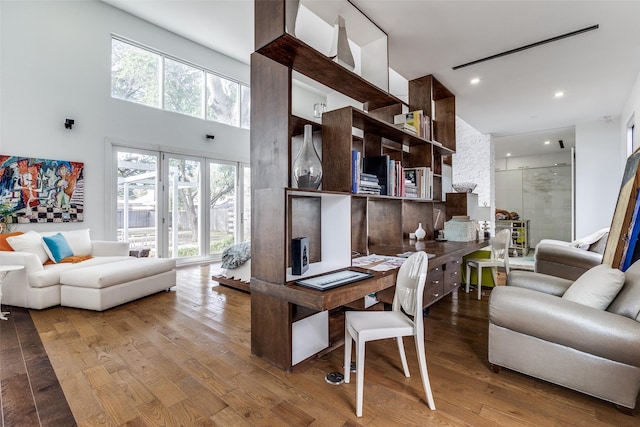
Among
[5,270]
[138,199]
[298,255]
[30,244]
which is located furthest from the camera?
[138,199]

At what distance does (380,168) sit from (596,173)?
5.75 metres

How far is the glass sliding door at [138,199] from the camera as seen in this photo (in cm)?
498

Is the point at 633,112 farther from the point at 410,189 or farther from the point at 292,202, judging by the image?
the point at 292,202

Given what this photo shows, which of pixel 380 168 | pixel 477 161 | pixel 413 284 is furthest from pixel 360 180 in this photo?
pixel 477 161

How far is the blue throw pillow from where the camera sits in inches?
142

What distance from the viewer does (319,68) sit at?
206 cm

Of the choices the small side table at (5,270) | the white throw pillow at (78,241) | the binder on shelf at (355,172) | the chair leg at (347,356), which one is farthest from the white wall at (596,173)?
the small side table at (5,270)

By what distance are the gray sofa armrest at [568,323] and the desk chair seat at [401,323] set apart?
24.7 inches

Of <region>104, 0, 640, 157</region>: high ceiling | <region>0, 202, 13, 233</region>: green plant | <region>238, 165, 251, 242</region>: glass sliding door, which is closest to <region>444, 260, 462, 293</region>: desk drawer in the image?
<region>104, 0, 640, 157</region>: high ceiling

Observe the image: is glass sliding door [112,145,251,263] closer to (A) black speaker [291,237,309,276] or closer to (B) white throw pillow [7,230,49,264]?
(B) white throw pillow [7,230,49,264]

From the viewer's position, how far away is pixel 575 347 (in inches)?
64.6

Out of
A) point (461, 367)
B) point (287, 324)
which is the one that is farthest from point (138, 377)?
point (461, 367)

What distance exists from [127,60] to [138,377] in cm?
523

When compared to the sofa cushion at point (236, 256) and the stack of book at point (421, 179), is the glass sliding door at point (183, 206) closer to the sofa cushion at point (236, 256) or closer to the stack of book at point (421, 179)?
the sofa cushion at point (236, 256)
